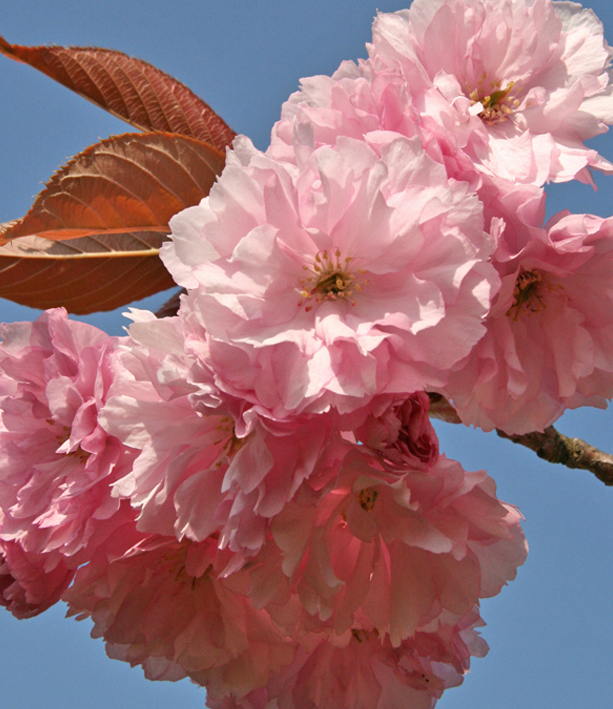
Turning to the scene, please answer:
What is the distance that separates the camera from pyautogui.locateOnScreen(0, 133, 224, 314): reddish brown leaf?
102 cm

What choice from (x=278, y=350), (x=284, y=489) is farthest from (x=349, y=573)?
(x=278, y=350)

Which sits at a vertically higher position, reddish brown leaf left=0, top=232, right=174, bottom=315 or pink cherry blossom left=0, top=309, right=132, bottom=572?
reddish brown leaf left=0, top=232, right=174, bottom=315

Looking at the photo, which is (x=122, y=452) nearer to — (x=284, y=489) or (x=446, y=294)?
(x=284, y=489)

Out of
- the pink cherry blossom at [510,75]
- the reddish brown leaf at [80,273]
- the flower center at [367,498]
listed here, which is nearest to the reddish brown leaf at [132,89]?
the reddish brown leaf at [80,273]

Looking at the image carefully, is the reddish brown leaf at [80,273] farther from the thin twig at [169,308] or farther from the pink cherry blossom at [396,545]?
the pink cherry blossom at [396,545]

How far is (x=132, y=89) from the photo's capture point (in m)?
1.17

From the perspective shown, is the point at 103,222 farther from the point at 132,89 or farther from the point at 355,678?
the point at 355,678

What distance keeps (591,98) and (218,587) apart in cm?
104

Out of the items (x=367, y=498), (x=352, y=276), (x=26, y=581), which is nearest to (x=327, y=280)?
(x=352, y=276)

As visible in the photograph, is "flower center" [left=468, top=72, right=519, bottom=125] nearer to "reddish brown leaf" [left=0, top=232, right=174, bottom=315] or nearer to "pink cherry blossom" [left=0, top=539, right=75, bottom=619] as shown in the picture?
"reddish brown leaf" [left=0, top=232, right=174, bottom=315]

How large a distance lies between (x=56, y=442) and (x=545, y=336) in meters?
0.92

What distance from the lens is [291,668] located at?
108 cm

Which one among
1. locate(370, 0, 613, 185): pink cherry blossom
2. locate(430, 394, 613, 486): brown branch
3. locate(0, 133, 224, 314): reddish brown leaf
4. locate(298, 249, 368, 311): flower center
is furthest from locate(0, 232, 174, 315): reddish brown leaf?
locate(430, 394, 613, 486): brown branch

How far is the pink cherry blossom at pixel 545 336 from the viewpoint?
2.96 feet
